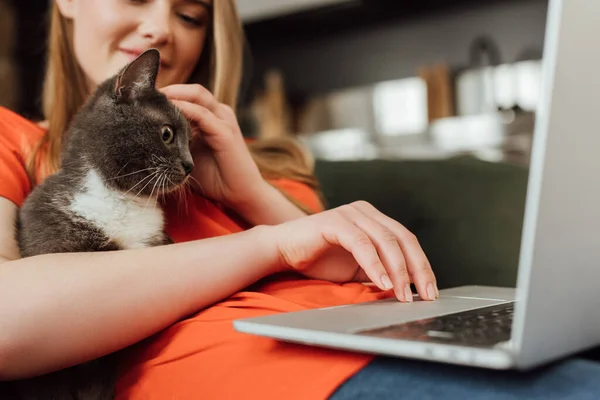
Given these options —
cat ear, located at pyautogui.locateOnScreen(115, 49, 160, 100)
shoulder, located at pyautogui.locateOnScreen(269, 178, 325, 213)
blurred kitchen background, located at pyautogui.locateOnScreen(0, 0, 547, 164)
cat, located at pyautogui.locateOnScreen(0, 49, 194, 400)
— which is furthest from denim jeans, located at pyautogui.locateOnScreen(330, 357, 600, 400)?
blurred kitchen background, located at pyautogui.locateOnScreen(0, 0, 547, 164)

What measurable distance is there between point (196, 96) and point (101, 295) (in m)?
0.39

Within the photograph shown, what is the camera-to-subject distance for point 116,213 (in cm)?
83

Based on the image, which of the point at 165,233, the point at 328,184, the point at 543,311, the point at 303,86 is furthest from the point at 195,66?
the point at 303,86

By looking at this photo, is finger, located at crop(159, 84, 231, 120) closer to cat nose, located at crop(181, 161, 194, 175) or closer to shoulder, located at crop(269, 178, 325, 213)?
cat nose, located at crop(181, 161, 194, 175)

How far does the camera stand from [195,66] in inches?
49.9

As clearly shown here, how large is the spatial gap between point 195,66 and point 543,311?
3.12ft

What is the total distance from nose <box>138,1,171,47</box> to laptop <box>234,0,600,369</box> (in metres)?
0.69

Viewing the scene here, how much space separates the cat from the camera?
0.79 m

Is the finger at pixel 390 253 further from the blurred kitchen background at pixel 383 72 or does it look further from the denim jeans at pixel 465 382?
the blurred kitchen background at pixel 383 72

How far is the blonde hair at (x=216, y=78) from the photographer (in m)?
1.15

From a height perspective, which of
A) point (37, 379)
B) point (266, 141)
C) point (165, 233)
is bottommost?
point (37, 379)

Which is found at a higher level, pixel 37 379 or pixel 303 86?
pixel 303 86

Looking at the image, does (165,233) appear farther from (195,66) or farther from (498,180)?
(498,180)

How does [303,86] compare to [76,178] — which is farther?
[303,86]
